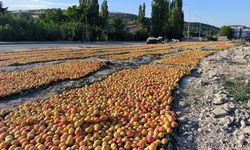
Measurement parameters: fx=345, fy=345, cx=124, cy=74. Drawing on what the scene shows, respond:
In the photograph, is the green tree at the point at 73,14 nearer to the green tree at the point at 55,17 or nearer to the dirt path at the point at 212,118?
the green tree at the point at 55,17

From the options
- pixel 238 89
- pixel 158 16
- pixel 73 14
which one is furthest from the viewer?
pixel 158 16

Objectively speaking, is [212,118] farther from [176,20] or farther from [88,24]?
[176,20]

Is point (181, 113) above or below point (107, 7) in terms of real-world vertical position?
below

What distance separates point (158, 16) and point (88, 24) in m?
16.4

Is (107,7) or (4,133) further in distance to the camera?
(107,7)

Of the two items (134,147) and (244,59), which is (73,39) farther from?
(134,147)

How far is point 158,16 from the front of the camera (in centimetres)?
7106

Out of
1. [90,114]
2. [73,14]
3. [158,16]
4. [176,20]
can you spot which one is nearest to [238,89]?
[90,114]

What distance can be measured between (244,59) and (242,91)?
1060 centimetres

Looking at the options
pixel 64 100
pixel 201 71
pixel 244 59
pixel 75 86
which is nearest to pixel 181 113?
pixel 64 100

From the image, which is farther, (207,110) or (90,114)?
(207,110)

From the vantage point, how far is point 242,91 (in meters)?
8.99

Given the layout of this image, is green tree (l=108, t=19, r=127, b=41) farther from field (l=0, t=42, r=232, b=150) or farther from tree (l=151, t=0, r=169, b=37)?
field (l=0, t=42, r=232, b=150)

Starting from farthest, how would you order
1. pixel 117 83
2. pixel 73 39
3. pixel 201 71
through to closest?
1. pixel 73 39
2. pixel 201 71
3. pixel 117 83
